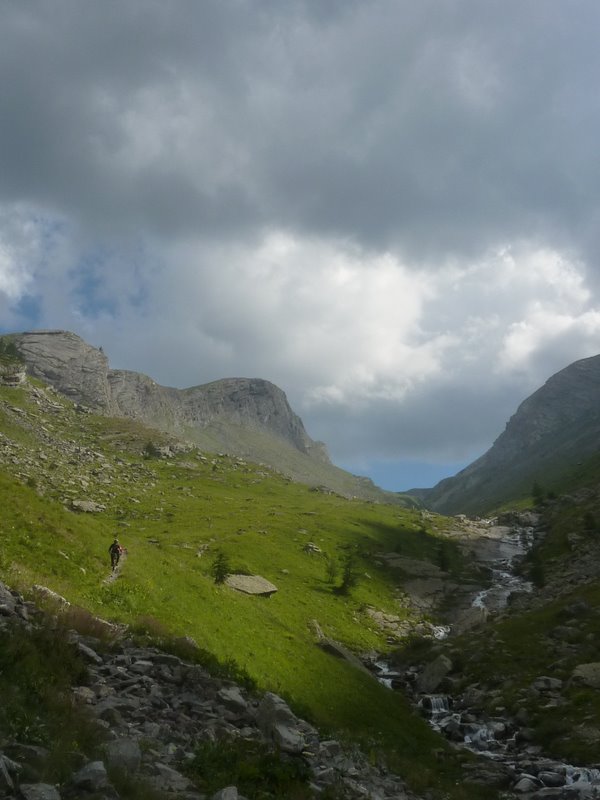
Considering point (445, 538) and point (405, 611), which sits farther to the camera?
point (445, 538)

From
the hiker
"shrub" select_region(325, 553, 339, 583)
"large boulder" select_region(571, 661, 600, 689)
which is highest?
the hiker

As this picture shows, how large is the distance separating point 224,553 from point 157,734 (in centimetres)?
6894

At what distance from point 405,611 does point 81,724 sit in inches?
3003

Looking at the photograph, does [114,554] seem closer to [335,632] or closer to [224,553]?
[335,632]

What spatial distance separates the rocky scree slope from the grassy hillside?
387 centimetres

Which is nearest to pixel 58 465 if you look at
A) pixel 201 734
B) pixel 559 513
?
pixel 201 734

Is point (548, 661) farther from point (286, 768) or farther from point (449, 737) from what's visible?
point (286, 768)

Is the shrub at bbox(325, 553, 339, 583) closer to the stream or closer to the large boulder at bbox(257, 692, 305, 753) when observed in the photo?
the stream

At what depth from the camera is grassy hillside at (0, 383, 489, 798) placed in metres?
30.2

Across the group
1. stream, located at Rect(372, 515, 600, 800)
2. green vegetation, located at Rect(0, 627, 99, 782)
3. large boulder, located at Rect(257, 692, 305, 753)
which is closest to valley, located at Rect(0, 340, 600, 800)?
green vegetation, located at Rect(0, 627, 99, 782)

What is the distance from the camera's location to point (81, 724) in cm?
1442

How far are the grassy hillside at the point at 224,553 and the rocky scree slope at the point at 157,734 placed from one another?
3.87 m

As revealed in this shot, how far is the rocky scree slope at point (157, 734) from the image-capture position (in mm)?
11305

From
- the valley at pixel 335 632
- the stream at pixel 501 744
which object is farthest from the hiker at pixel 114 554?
the stream at pixel 501 744
